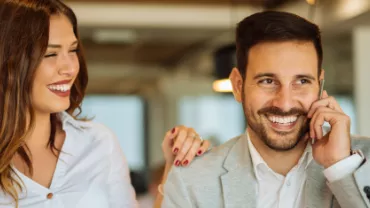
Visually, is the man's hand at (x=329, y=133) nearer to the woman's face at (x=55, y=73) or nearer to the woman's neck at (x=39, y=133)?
the woman's face at (x=55, y=73)

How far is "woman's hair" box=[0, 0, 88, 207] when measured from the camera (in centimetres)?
223

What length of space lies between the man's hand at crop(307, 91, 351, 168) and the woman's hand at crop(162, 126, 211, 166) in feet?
1.34

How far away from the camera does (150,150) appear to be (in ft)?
49.1

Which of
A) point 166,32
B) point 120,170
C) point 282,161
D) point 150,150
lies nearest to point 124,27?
point 166,32

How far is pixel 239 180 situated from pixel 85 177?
65 centimetres

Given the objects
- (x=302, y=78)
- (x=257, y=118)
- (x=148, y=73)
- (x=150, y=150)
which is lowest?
(x=150, y=150)

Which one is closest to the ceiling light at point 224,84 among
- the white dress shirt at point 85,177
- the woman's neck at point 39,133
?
the white dress shirt at point 85,177

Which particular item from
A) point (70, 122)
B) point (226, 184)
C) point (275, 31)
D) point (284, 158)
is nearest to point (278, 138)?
point (284, 158)

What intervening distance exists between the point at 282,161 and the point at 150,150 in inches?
509

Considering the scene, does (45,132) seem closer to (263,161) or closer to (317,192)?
(263,161)

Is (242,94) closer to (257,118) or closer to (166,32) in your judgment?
(257,118)

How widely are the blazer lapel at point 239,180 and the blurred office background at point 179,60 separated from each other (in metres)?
0.90

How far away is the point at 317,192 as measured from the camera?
199 cm

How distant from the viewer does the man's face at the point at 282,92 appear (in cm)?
199
